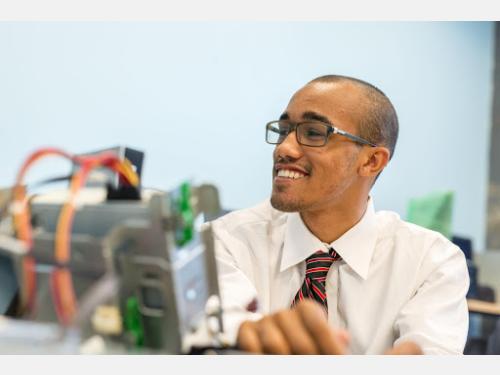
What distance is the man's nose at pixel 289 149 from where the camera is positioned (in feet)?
2.68

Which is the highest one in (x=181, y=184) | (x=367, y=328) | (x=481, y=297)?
(x=181, y=184)

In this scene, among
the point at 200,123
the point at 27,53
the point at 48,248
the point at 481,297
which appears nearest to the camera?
the point at 48,248

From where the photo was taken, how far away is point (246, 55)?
3.15 ft

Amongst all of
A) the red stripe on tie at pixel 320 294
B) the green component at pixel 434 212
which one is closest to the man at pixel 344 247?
the red stripe on tie at pixel 320 294

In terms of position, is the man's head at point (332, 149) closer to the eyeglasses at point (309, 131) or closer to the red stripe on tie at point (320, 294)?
the eyeglasses at point (309, 131)

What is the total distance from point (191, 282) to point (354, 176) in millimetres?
536

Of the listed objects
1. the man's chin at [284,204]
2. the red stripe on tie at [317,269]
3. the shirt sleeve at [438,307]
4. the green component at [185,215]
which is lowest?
the shirt sleeve at [438,307]

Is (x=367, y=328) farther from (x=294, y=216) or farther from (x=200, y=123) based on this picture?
(x=200, y=123)

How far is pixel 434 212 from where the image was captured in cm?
185

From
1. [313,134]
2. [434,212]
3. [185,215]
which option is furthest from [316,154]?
[434,212]

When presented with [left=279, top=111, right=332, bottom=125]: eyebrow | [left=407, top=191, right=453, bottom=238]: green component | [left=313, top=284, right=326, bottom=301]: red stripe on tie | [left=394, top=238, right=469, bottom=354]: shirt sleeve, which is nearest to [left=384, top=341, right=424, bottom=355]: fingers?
[left=394, top=238, right=469, bottom=354]: shirt sleeve

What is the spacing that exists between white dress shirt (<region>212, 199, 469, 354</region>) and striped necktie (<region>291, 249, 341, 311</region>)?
12 millimetres

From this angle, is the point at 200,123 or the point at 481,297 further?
the point at 481,297

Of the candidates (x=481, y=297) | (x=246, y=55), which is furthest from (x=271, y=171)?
(x=481, y=297)
